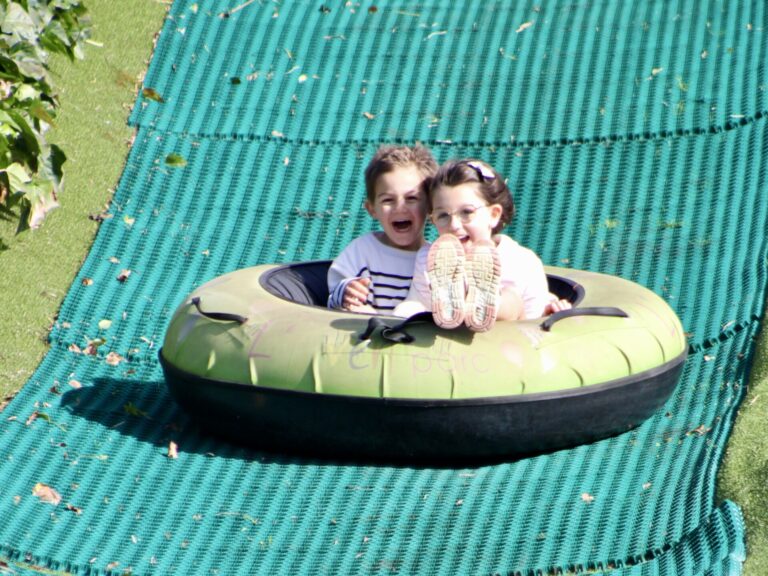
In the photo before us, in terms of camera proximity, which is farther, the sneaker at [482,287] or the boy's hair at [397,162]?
the boy's hair at [397,162]

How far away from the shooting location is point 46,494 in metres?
3.88

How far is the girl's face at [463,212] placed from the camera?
389 centimetres

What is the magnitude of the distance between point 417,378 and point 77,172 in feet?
9.68

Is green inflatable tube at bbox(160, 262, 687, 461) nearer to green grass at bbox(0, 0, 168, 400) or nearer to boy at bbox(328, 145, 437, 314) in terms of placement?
boy at bbox(328, 145, 437, 314)

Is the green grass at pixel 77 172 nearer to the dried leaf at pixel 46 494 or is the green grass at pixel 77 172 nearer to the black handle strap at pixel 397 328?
the dried leaf at pixel 46 494

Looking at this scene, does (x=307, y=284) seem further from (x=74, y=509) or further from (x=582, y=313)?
(x=74, y=509)

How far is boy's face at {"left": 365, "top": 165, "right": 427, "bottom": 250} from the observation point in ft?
13.5

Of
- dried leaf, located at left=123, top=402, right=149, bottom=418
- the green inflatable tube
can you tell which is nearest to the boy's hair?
the green inflatable tube

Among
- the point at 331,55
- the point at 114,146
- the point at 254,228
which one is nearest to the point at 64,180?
the point at 114,146

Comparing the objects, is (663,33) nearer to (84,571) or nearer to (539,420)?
(539,420)

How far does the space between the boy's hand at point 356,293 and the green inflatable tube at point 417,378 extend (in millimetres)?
219

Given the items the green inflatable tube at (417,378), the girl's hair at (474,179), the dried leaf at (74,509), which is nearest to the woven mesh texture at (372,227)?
the dried leaf at (74,509)

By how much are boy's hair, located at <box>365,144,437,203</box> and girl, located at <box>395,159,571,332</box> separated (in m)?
0.06

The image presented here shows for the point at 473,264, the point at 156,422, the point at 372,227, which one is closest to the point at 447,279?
the point at 473,264
